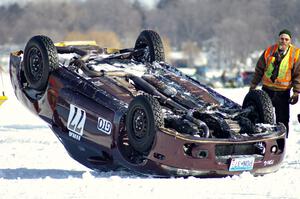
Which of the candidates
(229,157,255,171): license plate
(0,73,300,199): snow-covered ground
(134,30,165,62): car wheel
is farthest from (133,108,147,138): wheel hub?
(134,30,165,62): car wheel

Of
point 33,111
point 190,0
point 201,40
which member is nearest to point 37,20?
point 190,0

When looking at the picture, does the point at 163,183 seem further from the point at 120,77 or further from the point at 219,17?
the point at 219,17

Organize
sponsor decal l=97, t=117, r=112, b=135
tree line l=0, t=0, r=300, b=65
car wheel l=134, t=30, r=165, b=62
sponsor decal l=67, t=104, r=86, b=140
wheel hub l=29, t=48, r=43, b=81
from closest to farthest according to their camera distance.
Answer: sponsor decal l=97, t=117, r=112, b=135
sponsor decal l=67, t=104, r=86, b=140
wheel hub l=29, t=48, r=43, b=81
car wheel l=134, t=30, r=165, b=62
tree line l=0, t=0, r=300, b=65

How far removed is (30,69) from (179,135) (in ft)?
11.3

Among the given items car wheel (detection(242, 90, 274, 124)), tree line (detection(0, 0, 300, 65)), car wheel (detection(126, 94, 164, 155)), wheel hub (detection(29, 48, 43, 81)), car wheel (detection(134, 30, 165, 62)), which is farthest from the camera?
tree line (detection(0, 0, 300, 65))

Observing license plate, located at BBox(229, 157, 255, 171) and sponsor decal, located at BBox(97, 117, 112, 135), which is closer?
license plate, located at BBox(229, 157, 255, 171)

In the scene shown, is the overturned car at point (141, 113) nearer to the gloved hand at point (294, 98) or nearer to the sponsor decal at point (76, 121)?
the sponsor decal at point (76, 121)

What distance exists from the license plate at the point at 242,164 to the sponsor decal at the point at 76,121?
2169mm

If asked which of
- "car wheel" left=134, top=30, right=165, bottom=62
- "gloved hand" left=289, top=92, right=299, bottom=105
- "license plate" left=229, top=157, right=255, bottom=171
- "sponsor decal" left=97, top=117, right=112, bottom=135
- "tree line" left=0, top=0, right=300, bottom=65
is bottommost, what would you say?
"license plate" left=229, top=157, right=255, bottom=171

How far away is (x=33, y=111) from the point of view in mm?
12555

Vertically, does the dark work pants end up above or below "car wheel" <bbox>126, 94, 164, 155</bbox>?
above

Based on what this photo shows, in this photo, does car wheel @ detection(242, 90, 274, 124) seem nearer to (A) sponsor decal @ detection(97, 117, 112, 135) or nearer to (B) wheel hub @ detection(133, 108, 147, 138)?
(B) wheel hub @ detection(133, 108, 147, 138)

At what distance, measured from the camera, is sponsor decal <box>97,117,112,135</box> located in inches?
417

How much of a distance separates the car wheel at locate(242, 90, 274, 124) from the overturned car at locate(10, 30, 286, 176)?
0.01 meters
